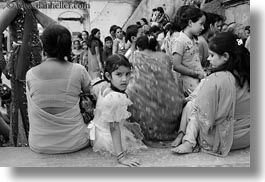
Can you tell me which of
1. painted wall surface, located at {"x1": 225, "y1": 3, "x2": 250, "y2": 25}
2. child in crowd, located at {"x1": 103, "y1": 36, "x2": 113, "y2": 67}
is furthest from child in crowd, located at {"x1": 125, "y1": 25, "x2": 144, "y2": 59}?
painted wall surface, located at {"x1": 225, "y1": 3, "x2": 250, "y2": 25}

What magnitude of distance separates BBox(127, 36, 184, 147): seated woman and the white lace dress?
14cm

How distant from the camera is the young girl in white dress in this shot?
220cm

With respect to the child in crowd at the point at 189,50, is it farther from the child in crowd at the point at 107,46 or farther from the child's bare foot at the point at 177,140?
the child in crowd at the point at 107,46

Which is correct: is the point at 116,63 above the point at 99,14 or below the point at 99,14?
below

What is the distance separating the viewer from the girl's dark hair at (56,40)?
223 cm

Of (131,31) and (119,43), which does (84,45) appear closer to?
(119,43)

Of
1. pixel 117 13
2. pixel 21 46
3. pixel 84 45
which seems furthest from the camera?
pixel 84 45

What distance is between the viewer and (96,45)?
387 cm

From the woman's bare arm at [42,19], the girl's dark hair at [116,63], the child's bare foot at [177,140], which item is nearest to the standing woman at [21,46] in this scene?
the woman's bare arm at [42,19]

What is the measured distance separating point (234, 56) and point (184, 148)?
2.21 feet

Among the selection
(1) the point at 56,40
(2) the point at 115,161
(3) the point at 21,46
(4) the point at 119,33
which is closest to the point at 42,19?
(3) the point at 21,46

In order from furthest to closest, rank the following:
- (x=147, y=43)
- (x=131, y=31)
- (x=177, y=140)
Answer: (x=131, y=31), (x=147, y=43), (x=177, y=140)

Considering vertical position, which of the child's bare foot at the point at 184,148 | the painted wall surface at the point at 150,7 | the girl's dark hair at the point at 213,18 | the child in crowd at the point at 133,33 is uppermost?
the painted wall surface at the point at 150,7

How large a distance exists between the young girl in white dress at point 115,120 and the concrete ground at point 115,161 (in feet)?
0.23
